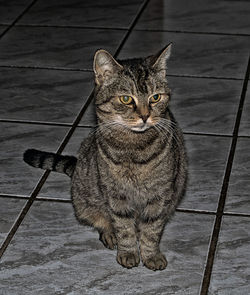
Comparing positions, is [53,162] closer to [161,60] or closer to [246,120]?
[161,60]

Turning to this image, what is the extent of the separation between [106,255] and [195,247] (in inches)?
13.5

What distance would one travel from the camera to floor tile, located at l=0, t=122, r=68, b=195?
2967 mm

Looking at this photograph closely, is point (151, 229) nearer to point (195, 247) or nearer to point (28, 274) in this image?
point (195, 247)

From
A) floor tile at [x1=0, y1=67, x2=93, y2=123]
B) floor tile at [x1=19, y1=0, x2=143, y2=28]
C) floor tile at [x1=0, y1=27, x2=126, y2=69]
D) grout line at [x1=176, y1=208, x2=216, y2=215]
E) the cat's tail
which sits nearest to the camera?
grout line at [x1=176, y1=208, x2=216, y2=215]

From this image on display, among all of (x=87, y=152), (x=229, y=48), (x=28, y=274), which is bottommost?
(x=229, y=48)

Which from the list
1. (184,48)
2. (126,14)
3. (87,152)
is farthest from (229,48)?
(87,152)

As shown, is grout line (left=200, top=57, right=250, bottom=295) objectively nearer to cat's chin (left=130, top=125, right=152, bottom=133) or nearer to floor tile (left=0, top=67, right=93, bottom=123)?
cat's chin (left=130, top=125, right=152, bottom=133)

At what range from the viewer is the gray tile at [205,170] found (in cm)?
284

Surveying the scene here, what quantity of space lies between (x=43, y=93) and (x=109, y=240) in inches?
55.4

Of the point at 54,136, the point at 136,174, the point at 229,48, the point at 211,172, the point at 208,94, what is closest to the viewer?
the point at 136,174

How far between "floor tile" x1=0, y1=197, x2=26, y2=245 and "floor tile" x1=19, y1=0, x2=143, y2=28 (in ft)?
6.98

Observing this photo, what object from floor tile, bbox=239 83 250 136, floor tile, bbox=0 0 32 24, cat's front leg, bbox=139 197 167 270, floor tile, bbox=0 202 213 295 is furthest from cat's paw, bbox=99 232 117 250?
floor tile, bbox=0 0 32 24

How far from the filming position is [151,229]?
2484mm

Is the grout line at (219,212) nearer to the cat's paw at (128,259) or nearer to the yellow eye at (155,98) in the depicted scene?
the cat's paw at (128,259)
